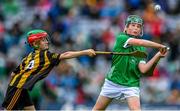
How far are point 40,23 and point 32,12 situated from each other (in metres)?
1.39

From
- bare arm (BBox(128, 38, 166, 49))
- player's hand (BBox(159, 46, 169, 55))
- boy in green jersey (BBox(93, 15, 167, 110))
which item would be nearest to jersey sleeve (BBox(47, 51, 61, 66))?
boy in green jersey (BBox(93, 15, 167, 110))

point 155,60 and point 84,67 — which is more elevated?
point 155,60

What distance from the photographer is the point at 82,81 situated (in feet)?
53.3

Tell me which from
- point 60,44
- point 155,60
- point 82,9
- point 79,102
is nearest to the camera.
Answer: point 155,60

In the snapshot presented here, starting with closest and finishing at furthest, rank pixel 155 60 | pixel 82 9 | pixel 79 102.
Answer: pixel 155 60
pixel 79 102
pixel 82 9

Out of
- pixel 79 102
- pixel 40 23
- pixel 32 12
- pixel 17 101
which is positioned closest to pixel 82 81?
pixel 79 102

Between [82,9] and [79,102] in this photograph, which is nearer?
[79,102]

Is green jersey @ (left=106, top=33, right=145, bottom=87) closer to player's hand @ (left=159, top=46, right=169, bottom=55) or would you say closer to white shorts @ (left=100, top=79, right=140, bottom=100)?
white shorts @ (left=100, top=79, right=140, bottom=100)

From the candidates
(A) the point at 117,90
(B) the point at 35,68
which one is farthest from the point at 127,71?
(B) the point at 35,68

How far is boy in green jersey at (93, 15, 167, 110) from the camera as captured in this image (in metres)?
10.5

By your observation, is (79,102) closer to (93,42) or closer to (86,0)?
(93,42)

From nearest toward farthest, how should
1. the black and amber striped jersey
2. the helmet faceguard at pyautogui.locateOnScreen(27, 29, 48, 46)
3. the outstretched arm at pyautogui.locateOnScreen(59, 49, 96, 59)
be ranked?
the outstretched arm at pyautogui.locateOnScreen(59, 49, 96, 59) → the black and amber striped jersey → the helmet faceguard at pyautogui.locateOnScreen(27, 29, 48, 46)

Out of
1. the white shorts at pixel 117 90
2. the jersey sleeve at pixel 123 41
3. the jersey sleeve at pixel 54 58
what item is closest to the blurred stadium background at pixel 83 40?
the white shorts at pixel 117 90

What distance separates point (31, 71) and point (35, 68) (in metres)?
0.07
